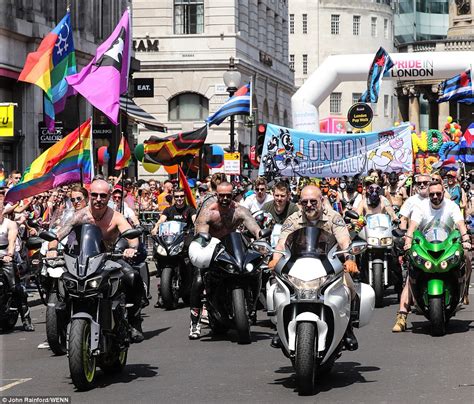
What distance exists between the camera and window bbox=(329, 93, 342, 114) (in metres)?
109

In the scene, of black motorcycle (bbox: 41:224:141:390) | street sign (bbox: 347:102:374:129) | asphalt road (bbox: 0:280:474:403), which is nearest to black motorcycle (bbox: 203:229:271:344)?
asphalt road (bbox: 0:280:474:403)

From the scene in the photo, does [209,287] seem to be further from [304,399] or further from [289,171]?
[289,171]

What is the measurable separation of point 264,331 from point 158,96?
49.6 meters

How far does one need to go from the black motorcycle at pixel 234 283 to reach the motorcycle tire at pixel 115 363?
2.19 meters

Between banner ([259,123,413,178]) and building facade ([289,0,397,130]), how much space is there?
257 ft

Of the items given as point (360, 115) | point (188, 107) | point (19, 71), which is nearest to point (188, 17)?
point (188, 107)

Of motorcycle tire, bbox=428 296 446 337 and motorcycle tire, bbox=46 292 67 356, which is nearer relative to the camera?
motorcycle tire, bbox=46 292 67 356

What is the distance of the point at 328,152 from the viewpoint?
3161 centimetres

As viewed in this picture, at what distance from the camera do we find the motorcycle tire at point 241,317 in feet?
43.3

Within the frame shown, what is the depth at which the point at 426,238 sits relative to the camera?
13812 mm

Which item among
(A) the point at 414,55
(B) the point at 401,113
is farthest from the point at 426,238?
(B) the point at 401,113

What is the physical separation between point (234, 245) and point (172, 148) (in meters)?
14.0

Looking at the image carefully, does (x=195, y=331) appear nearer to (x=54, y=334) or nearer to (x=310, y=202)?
(x=54, y=334)

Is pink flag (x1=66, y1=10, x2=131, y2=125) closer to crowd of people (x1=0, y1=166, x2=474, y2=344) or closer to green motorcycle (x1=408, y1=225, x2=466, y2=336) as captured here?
crowd of people (x1=0, y1=166, x2=474, y2=344)
